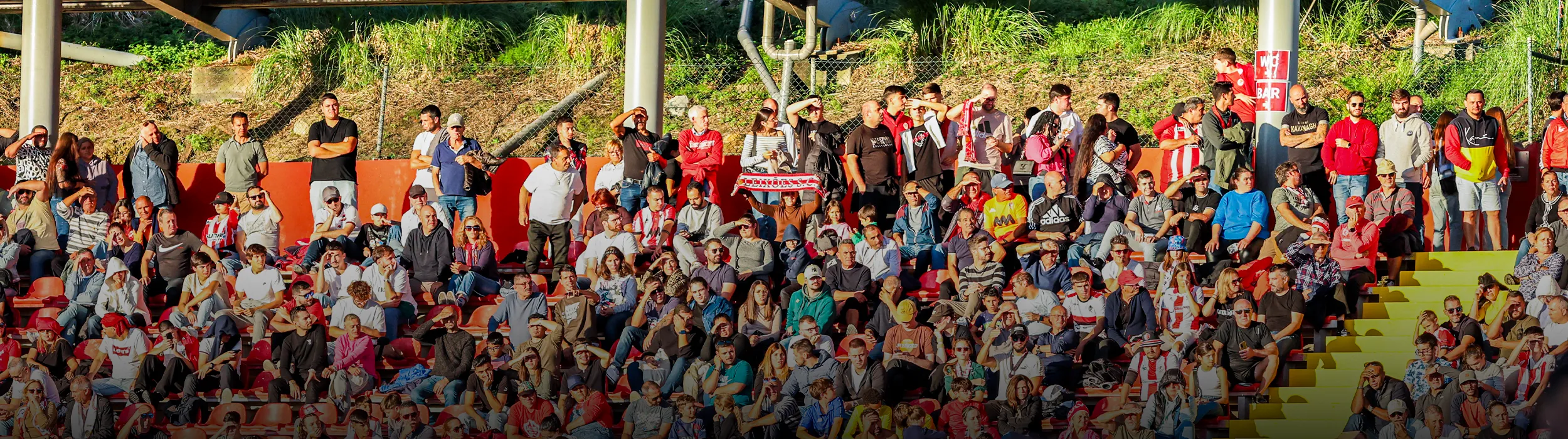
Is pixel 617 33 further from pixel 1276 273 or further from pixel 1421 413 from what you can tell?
pixel 1421 413

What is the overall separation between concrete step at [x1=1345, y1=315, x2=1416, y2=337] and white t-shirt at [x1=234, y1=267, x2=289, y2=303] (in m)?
7.48

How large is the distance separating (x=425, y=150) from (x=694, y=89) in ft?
16.3

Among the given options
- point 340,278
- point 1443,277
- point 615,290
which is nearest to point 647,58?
point 615,290

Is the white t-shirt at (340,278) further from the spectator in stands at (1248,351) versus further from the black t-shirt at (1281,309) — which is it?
the black t-shirt at (1281,309)

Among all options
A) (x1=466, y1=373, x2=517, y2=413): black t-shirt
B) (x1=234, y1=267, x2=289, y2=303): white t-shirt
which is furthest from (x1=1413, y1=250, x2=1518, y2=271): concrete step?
(x1=234, y1=267, x2=289, y2=303): white t-shirt

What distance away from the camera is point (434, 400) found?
11898 millimetres

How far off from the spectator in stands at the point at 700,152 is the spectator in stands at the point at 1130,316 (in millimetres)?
3234

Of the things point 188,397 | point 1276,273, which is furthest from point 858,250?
point 188,397

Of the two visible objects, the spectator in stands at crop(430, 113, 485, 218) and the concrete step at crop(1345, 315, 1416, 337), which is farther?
the spectator in stands at crop(430, 113, 485, 218)

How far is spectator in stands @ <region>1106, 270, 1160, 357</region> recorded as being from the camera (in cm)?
1132

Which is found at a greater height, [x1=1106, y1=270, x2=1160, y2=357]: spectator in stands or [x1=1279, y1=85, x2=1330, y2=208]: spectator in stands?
[x1=1279, y1=85, x2=1330, y2=208]: spectator in stands

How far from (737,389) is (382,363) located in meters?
2.65

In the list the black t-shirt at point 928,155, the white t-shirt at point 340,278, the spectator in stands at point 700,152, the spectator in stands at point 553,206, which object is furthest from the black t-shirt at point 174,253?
the black t-shirt at point 928,155

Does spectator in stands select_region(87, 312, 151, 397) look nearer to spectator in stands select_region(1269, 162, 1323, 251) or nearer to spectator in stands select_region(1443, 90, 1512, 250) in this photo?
spectator in stands select_region(1269, 162, 1323, 251)
